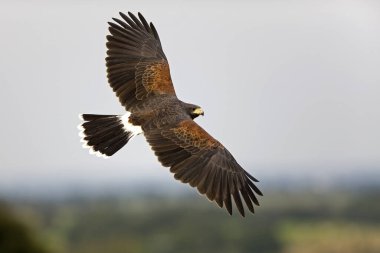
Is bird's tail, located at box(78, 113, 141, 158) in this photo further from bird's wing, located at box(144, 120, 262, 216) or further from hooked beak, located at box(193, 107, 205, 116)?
hooked beak, located at box(193, 107, 205, 116)

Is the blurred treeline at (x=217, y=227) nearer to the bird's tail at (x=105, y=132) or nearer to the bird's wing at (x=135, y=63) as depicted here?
the bird's wing at (x=135, y=63)

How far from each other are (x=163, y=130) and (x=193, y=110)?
865 millimetres

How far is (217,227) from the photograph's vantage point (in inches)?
4695

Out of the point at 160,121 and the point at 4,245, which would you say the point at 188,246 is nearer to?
the point at 4,245

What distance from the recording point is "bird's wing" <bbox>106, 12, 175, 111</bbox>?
16.8 m

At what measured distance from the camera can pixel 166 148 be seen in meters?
15.6

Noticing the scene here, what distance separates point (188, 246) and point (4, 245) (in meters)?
62.1

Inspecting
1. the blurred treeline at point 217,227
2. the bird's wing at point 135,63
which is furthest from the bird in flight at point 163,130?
the blurred treeline at point 217,227

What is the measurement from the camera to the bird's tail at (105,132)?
16141 mm

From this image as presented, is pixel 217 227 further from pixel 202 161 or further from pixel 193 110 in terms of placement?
pixel 202 161

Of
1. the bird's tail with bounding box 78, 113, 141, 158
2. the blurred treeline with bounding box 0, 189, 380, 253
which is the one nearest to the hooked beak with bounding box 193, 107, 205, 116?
the bird's tail with bounding box 78, 113, 141, 158

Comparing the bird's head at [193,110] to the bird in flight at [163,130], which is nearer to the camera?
the bird in flight at [163,130]

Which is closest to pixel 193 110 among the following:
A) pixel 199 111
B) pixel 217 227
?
pixel 199 111

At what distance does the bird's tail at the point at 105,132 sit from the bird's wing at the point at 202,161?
486 millimetres
